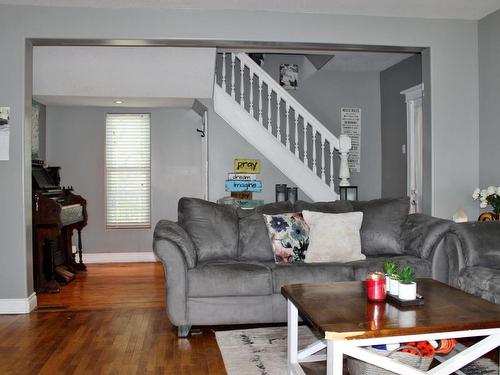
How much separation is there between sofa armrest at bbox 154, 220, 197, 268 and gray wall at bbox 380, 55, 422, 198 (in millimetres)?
3858

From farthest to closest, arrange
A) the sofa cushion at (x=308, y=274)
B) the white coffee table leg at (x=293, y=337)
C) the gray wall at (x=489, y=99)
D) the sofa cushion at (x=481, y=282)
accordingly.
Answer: the gray wall at (x=489, y=99)
the sofa cushion at (x=308, y=274)
the sofa cushion at (x=481, y=282)
the white coffee table leg at (x=293, y=337)

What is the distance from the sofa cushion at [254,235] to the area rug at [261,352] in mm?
598

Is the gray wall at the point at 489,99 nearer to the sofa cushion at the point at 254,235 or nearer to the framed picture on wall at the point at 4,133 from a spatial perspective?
the sofa cushion at the point at 254,235

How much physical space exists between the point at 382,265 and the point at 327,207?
0.78 meters

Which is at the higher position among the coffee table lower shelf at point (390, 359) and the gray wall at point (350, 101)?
the gray wall at point (350, 101)

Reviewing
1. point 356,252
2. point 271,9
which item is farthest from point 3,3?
point 356,252

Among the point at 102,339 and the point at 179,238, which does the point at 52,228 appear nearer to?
the point at 102,339

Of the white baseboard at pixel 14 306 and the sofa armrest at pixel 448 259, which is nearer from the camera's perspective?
the sofa armrest at pixel 448 259

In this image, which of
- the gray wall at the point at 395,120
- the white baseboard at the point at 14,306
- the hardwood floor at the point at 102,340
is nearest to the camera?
the hardwood floor at the point at 102,340

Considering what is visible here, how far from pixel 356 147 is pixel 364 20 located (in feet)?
8.98

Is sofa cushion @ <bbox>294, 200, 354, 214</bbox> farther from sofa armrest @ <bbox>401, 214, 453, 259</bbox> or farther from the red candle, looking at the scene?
the red candle

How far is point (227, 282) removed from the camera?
329 cm

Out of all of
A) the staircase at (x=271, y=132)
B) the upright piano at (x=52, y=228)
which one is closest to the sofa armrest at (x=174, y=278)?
the upright piano at (x=52, y=228)

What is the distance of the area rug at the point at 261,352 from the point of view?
2.62 metres
